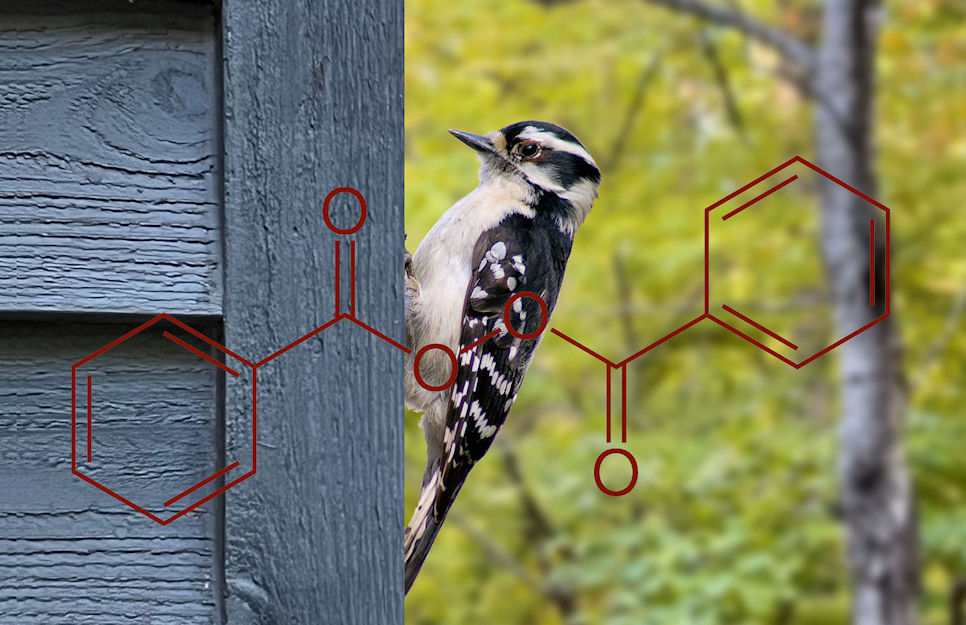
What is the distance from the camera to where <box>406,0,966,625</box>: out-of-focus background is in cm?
496

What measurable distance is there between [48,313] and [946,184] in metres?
4.83

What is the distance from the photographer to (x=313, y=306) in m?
1.01

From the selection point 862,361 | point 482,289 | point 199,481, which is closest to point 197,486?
point 199,481

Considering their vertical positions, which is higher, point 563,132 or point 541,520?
point 563,132

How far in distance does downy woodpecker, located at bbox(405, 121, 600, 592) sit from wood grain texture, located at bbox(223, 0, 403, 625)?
30 cm

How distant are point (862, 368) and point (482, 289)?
3.10 metres

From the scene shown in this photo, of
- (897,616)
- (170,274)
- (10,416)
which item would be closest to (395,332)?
(170,274)

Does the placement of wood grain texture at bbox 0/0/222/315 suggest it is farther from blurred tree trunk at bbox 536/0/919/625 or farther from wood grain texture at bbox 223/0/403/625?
blurred tree trunk at bbox 536/0/919/625

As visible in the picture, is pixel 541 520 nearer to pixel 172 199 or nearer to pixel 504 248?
pixel 504 248

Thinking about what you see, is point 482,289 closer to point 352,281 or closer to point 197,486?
point 352,281

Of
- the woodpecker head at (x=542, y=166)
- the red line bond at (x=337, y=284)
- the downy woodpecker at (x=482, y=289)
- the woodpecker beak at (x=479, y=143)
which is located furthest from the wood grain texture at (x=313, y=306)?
the woodpecker head at (x=542, y=166)

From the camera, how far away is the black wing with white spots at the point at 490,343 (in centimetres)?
143

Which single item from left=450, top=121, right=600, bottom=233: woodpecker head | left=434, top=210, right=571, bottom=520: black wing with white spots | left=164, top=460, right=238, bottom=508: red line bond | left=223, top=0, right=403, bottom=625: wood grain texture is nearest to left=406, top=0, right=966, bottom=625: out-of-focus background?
left=450, top=121, right=600, bottom=233: woodpecker head

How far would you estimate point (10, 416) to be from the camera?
3.10 feet
